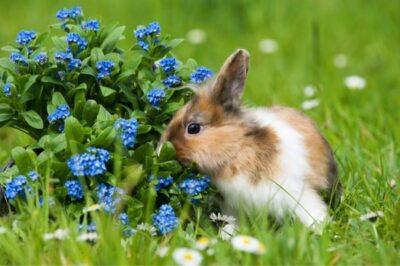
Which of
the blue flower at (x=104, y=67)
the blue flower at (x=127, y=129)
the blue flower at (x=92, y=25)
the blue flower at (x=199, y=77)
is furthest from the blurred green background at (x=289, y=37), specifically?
the blue flower at (x=127, y=129)

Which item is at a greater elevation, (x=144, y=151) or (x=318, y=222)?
(x=144, y=151)

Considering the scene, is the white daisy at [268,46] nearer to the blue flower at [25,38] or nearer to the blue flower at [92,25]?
the blue flower at [92,25]

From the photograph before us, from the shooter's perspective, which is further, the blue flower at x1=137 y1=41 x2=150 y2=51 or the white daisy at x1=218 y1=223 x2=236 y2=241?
the blue flower at x1=137 y1=41 x2=150 y2=51

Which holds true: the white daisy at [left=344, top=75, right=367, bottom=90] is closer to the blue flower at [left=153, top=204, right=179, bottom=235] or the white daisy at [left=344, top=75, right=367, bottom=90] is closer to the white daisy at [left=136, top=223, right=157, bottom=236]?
the blue flower at [left=153, top=204, right=179, bottom=235]

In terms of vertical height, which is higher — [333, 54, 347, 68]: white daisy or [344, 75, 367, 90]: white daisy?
[333, 54, 347, 68]: white daisy

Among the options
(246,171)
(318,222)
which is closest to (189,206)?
(246,171)

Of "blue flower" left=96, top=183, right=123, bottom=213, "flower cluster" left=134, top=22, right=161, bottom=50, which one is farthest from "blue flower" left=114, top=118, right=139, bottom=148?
"flower cluster" left=134, top=22, right=161, bottom=50

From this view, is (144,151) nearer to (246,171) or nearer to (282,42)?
(246,171)
